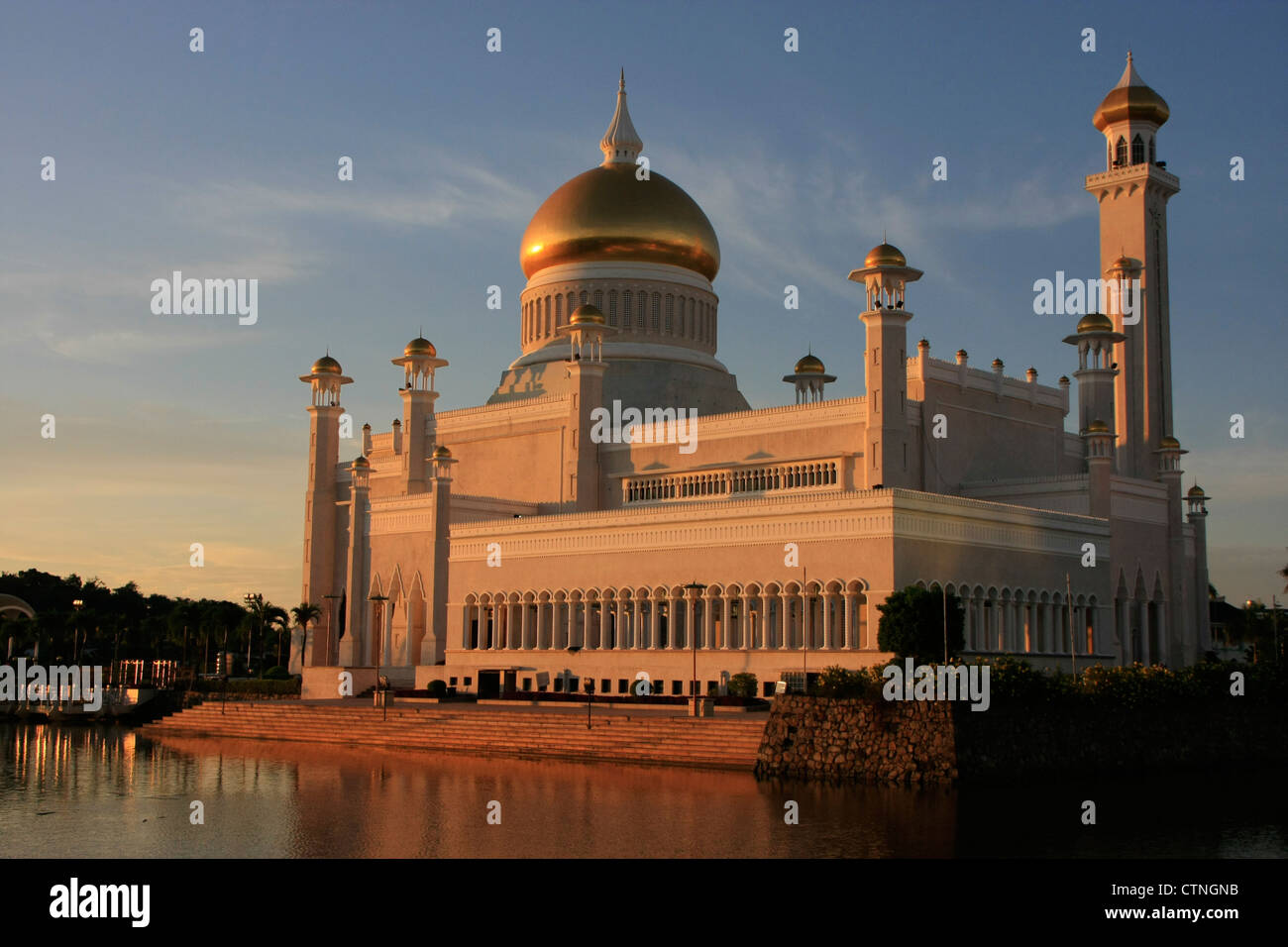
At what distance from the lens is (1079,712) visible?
108ft

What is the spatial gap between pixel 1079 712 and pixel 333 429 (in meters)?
38.5

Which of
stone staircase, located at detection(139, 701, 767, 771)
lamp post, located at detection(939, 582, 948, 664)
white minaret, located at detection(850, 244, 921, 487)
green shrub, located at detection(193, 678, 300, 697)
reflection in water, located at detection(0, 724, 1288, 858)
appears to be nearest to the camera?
reflection in water, located at detection(0, 724, 1288, 858)

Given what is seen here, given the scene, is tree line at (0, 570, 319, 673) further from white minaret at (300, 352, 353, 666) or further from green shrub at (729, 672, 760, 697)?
green shrub at (729, 672, 760, 697)

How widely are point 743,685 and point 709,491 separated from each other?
11301mm

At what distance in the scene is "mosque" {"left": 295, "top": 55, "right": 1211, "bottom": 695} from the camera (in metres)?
42.8

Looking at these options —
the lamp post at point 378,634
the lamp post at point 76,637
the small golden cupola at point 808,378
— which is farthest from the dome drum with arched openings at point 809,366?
the lamp post at point 76,637

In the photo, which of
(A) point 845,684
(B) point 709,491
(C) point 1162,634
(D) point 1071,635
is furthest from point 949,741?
(C) point 1162,634

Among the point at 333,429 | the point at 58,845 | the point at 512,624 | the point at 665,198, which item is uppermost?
the point at 665,198

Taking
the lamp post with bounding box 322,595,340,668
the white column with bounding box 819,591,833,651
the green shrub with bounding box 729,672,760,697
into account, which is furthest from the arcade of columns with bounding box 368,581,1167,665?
the lamp post with bounding box 322,595,340,668

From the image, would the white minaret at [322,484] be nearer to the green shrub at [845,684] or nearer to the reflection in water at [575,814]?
the reflection in water at [575,814]

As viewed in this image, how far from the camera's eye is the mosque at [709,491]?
42750mm

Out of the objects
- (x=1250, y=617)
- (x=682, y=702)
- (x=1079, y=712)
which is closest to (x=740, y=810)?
(x=1079, y=712)

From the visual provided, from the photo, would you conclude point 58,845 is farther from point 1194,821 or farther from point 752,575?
point 752,575

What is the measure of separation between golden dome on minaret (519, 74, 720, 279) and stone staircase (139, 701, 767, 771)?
22.2 m
